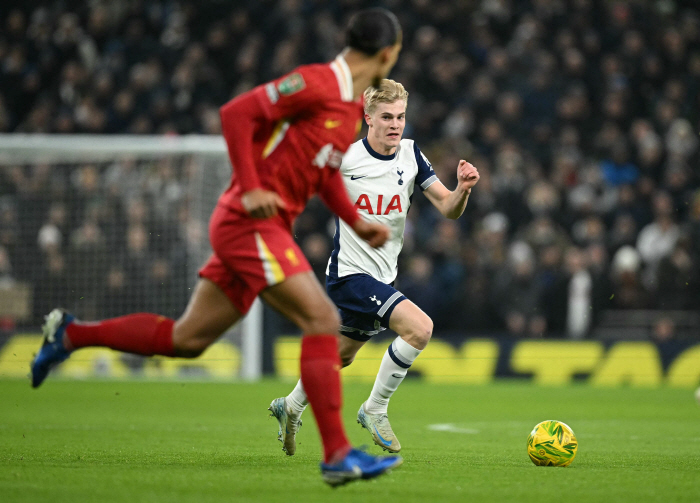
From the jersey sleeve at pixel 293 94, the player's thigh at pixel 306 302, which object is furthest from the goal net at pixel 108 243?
the player's thigh at pixel 306 302

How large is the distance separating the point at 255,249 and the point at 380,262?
2.58m

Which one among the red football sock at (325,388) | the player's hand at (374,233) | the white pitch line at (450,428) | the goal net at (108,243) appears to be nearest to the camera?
the red football sock at (325,388)

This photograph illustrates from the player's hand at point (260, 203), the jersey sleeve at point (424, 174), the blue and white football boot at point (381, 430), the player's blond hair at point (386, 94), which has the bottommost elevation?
the blue and white football boot at point (381, 430)


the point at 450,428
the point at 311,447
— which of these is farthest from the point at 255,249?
the point at 450,428

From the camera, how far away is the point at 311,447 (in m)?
7.24

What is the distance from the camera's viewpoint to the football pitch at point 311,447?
470 cm

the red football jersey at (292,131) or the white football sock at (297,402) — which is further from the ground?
the red football jersey at (292,131)

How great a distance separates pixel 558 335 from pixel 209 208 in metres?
5.83

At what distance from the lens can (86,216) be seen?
48.7 feet

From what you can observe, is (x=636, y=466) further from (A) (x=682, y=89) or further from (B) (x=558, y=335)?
(A) (x=682, y=89)

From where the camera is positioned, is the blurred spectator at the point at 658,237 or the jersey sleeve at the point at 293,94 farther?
the blurred spectator at the point at 658,237

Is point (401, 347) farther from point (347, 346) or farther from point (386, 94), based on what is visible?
point (386, 94)

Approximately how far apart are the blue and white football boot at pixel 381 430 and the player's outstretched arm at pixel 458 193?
1488 mm

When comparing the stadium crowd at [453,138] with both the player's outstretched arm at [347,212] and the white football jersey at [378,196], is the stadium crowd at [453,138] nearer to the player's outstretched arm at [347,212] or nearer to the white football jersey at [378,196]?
the white football jersey at [378,196]
